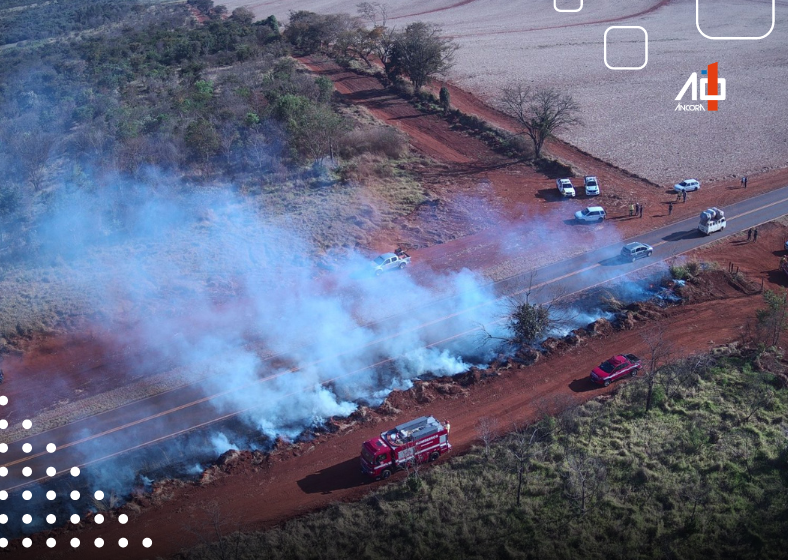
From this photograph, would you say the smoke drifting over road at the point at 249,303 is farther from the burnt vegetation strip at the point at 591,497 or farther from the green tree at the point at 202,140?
the burnt vegetation strip at the point at 591,497

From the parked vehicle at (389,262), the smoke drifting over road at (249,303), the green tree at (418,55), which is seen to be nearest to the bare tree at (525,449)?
the smoke drifting over road at (249,303)

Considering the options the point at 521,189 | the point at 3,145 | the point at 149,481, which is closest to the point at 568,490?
the point at 149,481

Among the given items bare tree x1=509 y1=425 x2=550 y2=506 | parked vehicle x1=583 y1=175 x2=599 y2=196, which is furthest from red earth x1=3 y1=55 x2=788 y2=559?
bare tree x1=509 y1=425 x2=550 y2=506

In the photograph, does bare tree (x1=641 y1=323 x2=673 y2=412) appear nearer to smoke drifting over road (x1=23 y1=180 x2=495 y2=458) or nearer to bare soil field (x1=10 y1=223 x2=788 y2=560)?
bare soil field (x1=10 y1=223 x2=788 y2=560)

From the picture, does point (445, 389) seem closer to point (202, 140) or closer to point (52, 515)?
point (52, 515)

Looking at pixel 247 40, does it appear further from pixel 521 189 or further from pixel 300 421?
pixel 300 421

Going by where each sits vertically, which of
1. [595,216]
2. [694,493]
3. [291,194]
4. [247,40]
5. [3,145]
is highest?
[247,40]

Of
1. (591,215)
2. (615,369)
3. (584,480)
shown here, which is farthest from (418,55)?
(584,480)
